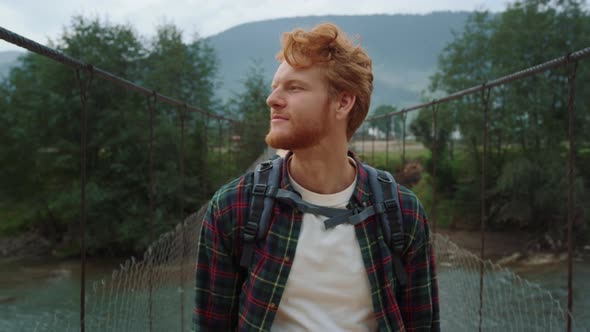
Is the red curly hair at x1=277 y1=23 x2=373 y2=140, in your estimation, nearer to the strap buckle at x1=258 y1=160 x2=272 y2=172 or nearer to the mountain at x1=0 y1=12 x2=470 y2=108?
the strap buckle at x1=258 y1=160 x2=272 y2=172

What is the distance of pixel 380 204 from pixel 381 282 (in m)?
0.11

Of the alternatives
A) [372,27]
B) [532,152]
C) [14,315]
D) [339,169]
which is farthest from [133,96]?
[372,27]

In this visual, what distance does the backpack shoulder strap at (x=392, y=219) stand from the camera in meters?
0.83

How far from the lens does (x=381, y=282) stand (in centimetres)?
83

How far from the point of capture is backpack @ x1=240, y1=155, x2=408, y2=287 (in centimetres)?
81

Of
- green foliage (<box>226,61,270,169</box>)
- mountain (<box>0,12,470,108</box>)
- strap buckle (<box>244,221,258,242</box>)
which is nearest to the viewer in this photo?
strap buckle (<box>244,221,258,242</box>)

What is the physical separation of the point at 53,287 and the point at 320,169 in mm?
10641

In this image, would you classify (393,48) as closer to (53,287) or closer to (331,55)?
(53,287)

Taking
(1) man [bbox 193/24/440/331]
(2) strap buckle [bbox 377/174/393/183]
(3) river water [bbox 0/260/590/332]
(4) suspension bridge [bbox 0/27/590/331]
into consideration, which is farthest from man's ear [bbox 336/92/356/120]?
(3) river water [bbox 0/260/590/332]

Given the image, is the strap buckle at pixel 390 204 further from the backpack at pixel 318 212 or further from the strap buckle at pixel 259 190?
the strap buckle at pixel 259 190

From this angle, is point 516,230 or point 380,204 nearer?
point 380,204

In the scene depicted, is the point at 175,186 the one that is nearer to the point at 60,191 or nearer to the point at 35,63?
the point at 60,191

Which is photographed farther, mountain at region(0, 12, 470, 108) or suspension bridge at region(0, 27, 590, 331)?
mountain at region(0, 12, 470, 108)

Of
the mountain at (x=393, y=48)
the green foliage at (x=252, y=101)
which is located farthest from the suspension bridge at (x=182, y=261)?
the mountain at (x=393, y=48)
